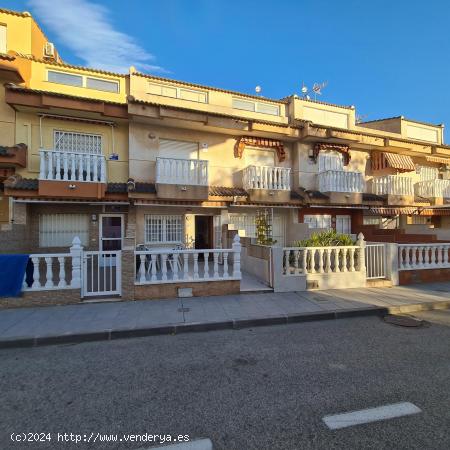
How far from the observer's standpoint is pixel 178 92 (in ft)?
39.0

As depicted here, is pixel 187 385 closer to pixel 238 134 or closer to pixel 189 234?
pixel 189 234

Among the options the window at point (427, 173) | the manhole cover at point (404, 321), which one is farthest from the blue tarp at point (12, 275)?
the window at point (427, 173)

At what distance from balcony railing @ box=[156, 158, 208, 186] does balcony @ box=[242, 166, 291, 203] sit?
2.17 m

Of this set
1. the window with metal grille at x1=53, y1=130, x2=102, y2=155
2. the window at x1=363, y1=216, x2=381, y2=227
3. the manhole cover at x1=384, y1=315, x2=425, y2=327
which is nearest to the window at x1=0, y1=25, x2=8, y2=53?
the window with metal grille at x1=53, y1=130, x2=102, y2=155

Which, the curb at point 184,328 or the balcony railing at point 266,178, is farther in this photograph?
the balcony railing at point 266,178

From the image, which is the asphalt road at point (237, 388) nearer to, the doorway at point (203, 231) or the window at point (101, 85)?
the doorway at point (203, 231)

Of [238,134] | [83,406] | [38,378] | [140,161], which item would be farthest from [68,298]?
[238,134]

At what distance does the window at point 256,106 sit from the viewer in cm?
1284

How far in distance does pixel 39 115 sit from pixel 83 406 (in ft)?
35.3

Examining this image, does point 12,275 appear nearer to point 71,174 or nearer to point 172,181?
point 71,174

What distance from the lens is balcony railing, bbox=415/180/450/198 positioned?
1520cm

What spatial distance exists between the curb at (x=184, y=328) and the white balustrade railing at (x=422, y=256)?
11.5 feet

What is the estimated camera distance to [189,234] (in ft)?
37.7

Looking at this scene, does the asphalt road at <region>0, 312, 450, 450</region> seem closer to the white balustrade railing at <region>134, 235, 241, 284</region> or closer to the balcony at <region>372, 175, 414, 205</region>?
the white balustrade railing at <region>134, 235, 241, 284</region>
